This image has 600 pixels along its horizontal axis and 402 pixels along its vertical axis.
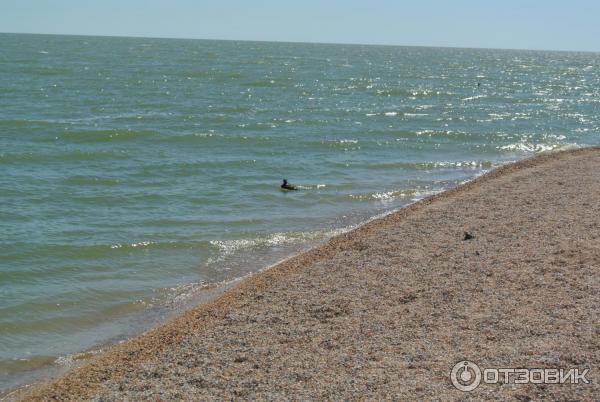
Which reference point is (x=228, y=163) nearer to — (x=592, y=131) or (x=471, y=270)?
(x=471, y=270)

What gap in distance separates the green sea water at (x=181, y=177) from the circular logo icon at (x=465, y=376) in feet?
18.3

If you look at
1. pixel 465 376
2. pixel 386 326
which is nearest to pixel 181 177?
pixel 386 326

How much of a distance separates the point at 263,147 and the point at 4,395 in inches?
795

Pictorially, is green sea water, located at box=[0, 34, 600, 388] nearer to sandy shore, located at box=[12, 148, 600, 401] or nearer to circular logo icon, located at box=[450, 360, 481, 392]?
sandy shore, located at box=[12, 148, 600, 401]

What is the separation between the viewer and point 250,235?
16.3 metres

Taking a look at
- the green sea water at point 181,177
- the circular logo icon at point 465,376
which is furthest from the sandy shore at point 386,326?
the green sea water at point 181,177

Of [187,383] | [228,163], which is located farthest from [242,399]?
[228,163]

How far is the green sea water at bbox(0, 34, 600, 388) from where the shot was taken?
1253cm

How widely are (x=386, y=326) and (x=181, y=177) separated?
560 inches

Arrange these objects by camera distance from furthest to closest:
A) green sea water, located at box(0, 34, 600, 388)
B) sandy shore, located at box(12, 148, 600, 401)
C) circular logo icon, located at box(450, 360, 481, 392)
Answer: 1. green sea water, located at box(0, 34, 600, 388)
2. sandy shore, located at box(12, 148, 600, 401)
3. circular logo icon, located at box(450, 360, 481, 392)

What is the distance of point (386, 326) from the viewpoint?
9.16 m

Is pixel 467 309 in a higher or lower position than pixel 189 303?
higher

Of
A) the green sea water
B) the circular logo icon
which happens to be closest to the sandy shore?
the circular logo icon

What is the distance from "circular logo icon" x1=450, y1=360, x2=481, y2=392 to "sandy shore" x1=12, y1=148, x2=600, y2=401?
0.10m
